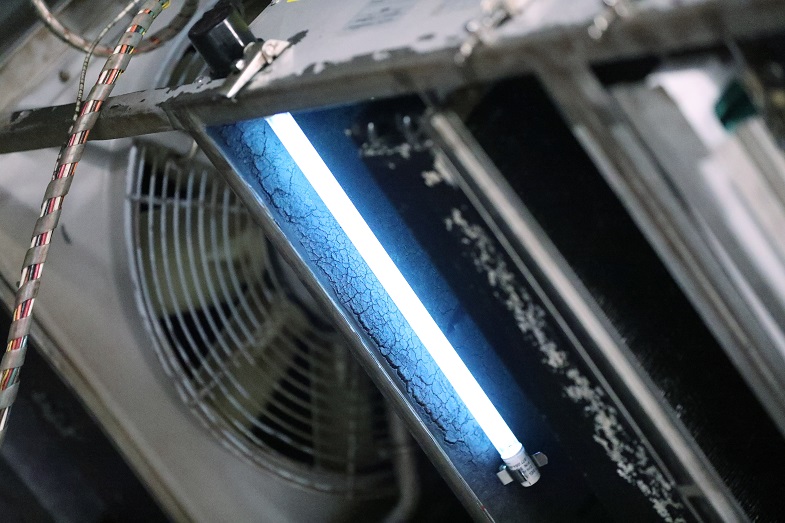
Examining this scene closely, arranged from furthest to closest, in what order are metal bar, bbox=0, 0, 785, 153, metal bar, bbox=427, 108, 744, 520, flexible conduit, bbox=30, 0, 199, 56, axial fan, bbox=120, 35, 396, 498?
axial fan, bbox=120, 35, 396, 498
flexible conduit, bbox=30, 0, 199, 56
metal bar, bbox=427, 108, 744, 520
metal bar, bbox=0, 0, 785, 153

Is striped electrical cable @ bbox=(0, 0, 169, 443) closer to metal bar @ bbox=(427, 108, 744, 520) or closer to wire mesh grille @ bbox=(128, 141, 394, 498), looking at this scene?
wire mesh grille @ bbox=(128, 141, 394, 498)

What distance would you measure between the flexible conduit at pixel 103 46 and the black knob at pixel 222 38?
344 millimetres

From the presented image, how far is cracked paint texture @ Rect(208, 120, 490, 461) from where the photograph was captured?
0.80 metres

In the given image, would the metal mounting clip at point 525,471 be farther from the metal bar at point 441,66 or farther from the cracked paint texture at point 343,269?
the metal bar at point 441,66

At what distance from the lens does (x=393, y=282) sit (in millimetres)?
833

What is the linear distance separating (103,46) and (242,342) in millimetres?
612

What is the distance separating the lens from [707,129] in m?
0.56

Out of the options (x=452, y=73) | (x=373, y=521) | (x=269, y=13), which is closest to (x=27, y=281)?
(x=269, y=13)

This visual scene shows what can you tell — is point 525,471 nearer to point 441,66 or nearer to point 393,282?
point 393,282

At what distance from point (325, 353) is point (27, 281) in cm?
71

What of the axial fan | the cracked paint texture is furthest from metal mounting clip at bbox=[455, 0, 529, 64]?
the axial fan

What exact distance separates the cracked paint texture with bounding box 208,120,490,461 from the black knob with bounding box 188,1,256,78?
0.07 meters

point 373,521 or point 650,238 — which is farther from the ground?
point 650,238

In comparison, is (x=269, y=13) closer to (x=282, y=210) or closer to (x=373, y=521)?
(x=282, y=210)
